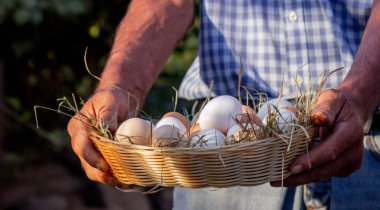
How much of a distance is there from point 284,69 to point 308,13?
0.16 meters

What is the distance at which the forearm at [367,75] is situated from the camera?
92.9 inches

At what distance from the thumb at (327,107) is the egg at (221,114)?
0.20m

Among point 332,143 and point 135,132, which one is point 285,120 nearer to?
point 332,143

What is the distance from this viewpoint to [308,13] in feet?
8.77

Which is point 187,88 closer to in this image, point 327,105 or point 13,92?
point 327,105

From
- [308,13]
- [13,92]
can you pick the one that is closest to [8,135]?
[13,92]

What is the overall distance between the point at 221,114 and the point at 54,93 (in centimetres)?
289

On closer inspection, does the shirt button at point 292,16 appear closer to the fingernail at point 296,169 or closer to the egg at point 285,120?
the egg at point 285,120

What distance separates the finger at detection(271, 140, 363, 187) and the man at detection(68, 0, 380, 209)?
0.02 m

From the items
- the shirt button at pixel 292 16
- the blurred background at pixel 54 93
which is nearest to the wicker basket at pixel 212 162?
the shirt button at pixel 292 16

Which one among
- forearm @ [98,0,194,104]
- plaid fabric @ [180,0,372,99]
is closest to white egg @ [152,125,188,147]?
forearm @ [98,0,194,104]

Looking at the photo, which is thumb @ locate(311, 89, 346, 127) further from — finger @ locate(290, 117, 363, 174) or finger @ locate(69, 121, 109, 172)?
finger @ locate(69, 121, 109, 172)

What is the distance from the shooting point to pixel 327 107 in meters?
2.20

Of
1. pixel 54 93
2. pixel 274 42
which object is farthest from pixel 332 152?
pixel 54 93
